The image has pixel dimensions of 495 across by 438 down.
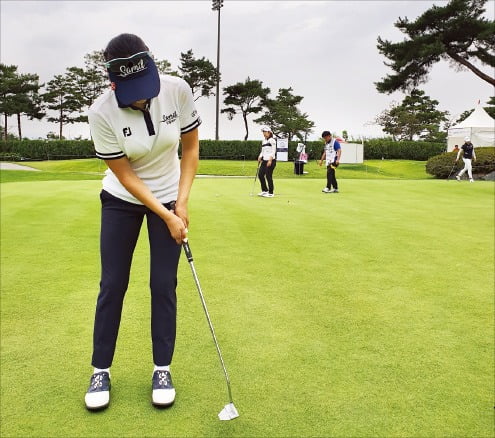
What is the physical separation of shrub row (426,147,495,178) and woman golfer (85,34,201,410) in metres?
27.2

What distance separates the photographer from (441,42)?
105 feet

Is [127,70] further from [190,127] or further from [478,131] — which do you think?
[478,131]

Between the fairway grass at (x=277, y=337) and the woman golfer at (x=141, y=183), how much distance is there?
30cm

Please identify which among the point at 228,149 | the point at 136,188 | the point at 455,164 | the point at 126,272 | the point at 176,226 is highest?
the point at 228,149

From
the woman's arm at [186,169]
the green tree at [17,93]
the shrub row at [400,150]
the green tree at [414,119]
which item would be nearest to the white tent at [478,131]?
the shrub row at [400,150]

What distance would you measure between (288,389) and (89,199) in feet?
33.0

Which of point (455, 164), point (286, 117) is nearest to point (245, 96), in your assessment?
point (286, 117)

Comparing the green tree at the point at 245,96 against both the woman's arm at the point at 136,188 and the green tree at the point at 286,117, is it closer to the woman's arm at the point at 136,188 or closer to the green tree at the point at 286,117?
the green tree at the point at 286,117

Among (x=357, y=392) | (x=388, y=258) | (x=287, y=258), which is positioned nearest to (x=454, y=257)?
(x=388, y=258)

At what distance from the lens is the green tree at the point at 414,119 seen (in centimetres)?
5697

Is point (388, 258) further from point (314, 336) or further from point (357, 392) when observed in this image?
point (357, 392)

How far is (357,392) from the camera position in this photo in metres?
3.09

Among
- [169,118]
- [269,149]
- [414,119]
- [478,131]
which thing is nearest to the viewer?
[169,118]

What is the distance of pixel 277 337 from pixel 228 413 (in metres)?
1.28
